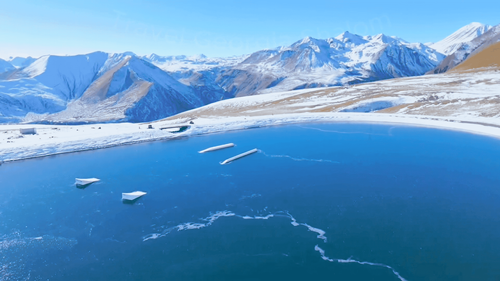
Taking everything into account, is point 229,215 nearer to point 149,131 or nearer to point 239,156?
point 239,156

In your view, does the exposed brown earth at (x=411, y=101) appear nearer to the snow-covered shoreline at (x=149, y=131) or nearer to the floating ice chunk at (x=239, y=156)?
the snow-covered shoreline at (x=149, y=131)

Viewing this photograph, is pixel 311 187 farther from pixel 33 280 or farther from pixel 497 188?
pixel 33 280

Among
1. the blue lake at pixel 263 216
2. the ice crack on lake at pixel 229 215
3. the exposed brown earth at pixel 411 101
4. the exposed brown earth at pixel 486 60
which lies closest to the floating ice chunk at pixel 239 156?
the blue lake at pixel 263 216

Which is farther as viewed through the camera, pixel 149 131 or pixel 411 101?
pixel 411 101

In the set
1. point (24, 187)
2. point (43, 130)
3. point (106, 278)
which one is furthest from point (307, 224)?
point (43, 130)

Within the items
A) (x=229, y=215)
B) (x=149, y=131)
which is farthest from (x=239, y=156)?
(x=149, y=131)

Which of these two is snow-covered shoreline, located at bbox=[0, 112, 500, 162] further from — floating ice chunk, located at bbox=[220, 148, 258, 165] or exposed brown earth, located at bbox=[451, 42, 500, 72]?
exposed brown earth, located at bbox=[451, 42, 500, 72]

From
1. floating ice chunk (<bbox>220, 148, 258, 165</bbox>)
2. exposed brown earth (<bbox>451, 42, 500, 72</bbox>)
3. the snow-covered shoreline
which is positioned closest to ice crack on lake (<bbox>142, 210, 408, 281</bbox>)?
floating ice chunk (<bbox>220, 148, 258, 165</bbox>)
